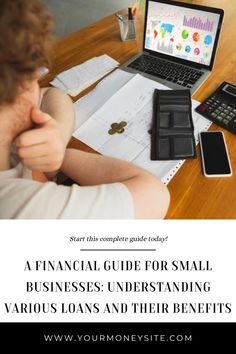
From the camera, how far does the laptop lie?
42.7 inches

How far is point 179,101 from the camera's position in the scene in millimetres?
1032

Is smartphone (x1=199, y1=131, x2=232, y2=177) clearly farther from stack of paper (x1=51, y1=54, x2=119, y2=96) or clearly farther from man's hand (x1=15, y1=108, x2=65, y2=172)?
stack of paper (x1=51, y1=54, x2=119, y2=96)

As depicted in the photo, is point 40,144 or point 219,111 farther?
point 219,111

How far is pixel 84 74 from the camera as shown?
1.24 metres

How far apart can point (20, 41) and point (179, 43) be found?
78 centimetres

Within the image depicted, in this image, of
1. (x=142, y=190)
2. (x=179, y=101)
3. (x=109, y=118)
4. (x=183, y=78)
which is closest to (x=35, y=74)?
(x=142, y=190)

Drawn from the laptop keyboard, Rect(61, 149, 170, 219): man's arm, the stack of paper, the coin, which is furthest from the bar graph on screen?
Rect(61, 149, 170, 219): man's arm

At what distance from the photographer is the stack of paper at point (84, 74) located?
1187 millimetres

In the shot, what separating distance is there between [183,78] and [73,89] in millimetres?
404
